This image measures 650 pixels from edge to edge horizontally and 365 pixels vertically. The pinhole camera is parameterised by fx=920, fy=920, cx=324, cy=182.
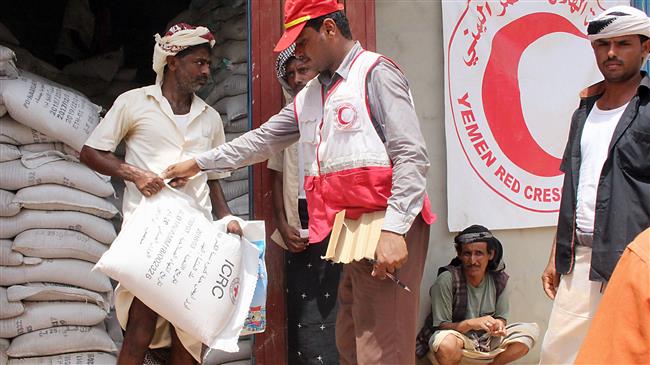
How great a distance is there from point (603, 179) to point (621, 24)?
22.1 inches

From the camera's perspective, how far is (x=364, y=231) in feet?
10.1

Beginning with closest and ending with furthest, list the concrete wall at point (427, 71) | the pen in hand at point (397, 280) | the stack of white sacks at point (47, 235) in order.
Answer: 1. the pen in hand at point (397, 280)
2. the stack of white sacks at point (47, 235)
3. the concrete wall at point (427, 71)

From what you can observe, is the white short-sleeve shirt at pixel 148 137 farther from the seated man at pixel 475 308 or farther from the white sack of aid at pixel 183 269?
the seated man at pixel 475 308

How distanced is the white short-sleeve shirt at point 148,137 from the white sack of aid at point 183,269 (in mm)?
217

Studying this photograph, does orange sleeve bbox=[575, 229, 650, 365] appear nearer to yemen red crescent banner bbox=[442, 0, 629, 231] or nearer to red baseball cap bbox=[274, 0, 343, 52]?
red baseball cap bbox=[274, 0, 343, 52]

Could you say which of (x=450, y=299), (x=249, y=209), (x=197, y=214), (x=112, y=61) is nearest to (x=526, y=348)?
(x=450, y=299)

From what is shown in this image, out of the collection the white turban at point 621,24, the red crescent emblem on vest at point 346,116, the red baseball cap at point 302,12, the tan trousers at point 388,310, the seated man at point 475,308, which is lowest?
the seated man at point 475,308

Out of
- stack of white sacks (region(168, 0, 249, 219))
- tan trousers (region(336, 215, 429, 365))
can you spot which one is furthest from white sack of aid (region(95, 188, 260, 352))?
stack of white sacks (region(168, 0, 249, 219))

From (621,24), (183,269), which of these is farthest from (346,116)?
(621,24)

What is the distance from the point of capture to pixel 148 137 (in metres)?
3.81

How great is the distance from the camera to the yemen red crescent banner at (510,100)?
5.11 meters

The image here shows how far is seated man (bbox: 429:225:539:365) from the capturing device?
4855mm

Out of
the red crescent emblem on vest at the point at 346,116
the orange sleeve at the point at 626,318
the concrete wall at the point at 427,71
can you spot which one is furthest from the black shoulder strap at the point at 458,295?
the orange sleeve at the point at 626,318

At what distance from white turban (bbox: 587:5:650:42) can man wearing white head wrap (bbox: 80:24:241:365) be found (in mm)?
1614
